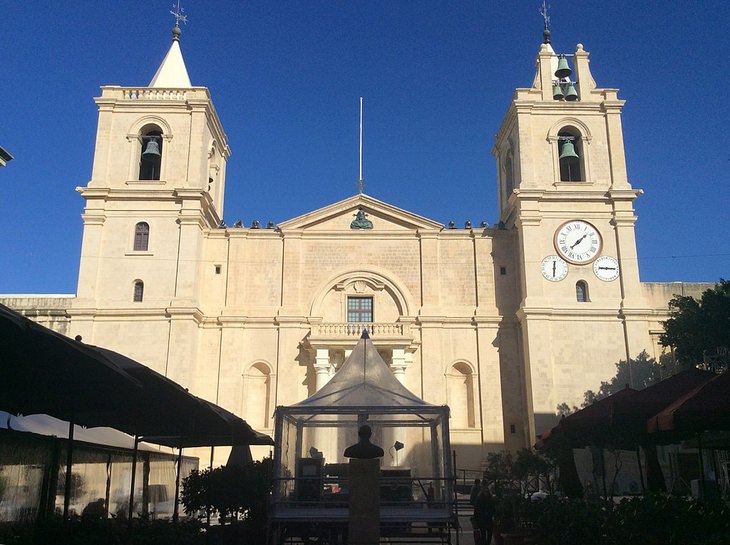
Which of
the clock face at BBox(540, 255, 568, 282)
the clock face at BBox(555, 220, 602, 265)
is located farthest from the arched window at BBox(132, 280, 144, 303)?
the clock face at BBox(555, 220, 602, 265)

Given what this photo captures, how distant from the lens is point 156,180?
31516mm

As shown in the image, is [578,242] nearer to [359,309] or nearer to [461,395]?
[461,395]

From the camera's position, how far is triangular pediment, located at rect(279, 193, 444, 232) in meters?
31.9

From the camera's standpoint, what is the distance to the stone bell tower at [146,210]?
29.4 m

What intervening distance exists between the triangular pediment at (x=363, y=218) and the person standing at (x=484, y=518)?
60.0 ft

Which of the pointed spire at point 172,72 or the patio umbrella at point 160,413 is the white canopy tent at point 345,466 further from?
the pointed spire at point 172,72

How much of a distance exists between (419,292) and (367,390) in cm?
1568

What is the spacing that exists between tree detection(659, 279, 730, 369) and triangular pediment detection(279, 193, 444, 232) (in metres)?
10.5

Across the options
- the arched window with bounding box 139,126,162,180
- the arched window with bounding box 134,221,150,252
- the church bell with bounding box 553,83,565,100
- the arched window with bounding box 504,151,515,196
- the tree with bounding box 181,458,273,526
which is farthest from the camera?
the arched window with bounding box 504,151,515,196

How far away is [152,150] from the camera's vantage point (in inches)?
1222

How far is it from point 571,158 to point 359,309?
1147 centimetres

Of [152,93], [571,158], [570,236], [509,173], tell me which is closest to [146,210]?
[152,93]

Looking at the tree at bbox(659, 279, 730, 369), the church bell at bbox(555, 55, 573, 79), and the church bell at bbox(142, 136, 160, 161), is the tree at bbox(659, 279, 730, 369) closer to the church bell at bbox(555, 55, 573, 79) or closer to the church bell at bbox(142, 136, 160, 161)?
the church bell at bbox(555, 55, 573, 79)

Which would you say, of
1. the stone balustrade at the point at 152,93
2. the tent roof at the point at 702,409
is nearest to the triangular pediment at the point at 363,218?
the stone balustrade at the point at 152,93
